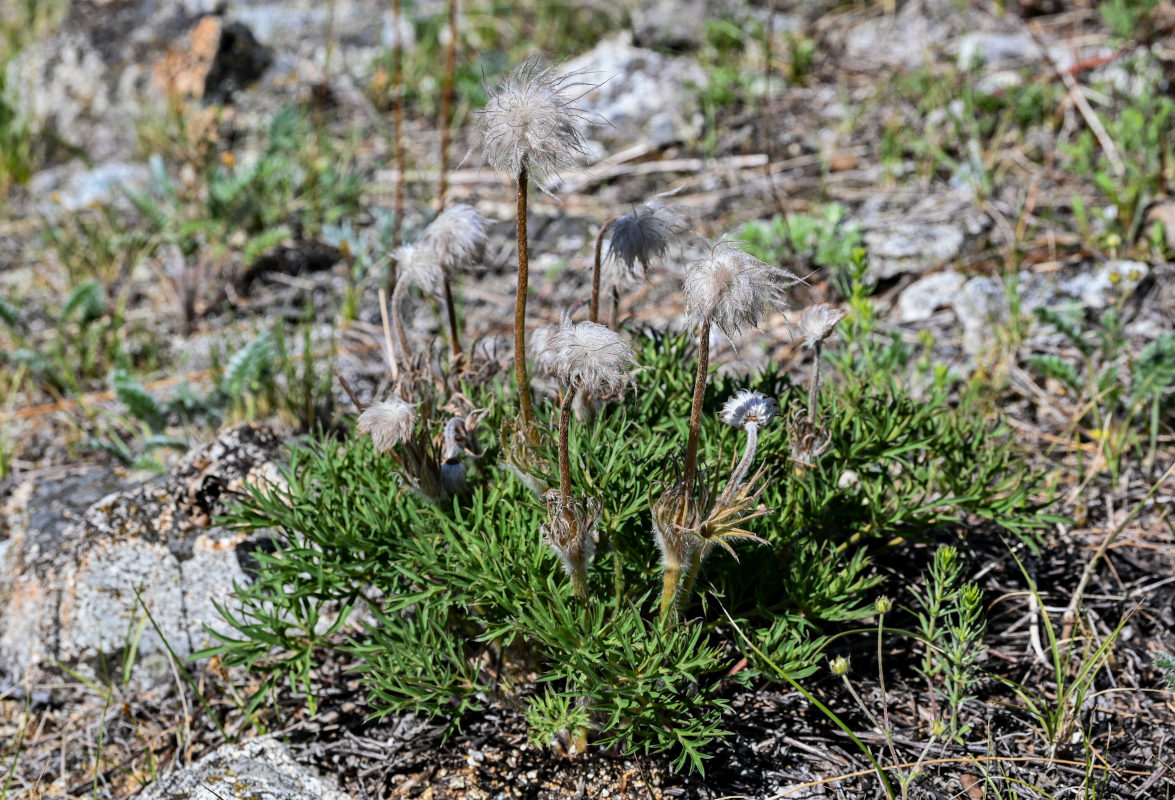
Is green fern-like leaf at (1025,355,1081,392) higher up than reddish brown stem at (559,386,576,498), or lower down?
lower down

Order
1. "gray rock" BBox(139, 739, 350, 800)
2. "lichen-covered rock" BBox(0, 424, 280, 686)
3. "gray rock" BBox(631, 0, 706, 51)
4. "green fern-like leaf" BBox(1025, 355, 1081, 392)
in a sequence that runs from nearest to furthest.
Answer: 1. "gray rock" BBox(139, 739, 350, 800)
2. "lichen-covered rock" BBox(0, 424, 280, 686)
3. "green fern-like leaf" BBox(1025, 355, 1081, 392)
4. "gray rock" BBox(631, 0, 706, 51)

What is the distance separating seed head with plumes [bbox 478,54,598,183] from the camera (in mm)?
1940

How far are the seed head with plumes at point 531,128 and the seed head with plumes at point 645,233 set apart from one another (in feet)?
0.88

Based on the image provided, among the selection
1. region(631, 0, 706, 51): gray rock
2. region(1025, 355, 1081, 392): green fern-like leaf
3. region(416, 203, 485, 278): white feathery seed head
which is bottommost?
region(1025, 355, 1081, 392): green fern-like leaf

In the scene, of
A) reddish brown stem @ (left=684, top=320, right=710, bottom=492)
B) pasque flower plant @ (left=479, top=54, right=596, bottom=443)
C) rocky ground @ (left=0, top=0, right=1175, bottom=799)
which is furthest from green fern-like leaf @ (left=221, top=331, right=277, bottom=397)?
reddish brown stem @ (left=684, top=320, right=710, bottom=492)

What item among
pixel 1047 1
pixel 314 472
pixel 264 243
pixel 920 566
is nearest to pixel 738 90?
pixel 1047 1

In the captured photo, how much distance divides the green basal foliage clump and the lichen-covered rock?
0.41m

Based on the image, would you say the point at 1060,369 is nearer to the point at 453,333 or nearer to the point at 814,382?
the point at 814,382

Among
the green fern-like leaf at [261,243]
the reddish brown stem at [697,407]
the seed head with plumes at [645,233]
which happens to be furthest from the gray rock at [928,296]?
the green fern-like leaf at [261,243]

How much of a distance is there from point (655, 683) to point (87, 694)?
2056 millimetres

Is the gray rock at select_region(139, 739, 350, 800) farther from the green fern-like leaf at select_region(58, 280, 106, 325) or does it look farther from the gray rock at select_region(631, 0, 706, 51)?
the gray rock at select_region(631, 0, 706, 51)

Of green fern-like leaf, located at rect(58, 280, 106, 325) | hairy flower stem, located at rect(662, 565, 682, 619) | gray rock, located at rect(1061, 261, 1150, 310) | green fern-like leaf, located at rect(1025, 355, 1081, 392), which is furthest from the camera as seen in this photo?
green fern-like leaf, located at rect(58, 280, 106, 325)

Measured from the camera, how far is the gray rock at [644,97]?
18.6 ft

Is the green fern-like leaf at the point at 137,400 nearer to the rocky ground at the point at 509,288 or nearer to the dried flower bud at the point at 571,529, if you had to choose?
the rocky ground at the point at 509,288
